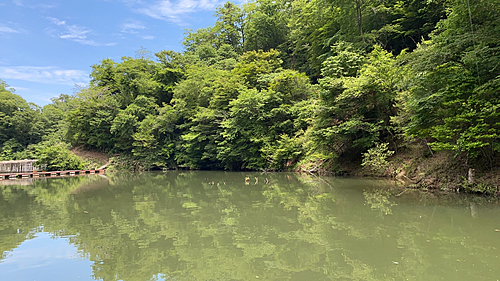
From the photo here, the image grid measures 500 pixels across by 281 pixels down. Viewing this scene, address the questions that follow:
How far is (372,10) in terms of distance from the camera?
711 inches

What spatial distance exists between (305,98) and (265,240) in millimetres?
16259

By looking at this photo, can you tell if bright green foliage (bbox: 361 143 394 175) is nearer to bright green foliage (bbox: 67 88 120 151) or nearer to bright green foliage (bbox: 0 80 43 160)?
bright green foliage (bbox: 67 88 120 151)

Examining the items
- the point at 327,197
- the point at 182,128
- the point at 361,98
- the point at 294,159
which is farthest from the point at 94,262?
the point at 182,128

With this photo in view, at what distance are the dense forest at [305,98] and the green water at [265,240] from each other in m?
3.18

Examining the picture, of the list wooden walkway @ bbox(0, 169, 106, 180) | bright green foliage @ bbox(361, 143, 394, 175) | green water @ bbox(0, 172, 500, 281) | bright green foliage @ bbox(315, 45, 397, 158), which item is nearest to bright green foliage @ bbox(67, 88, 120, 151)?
wooden walkway @ bbox(0, 169, 106, 180)

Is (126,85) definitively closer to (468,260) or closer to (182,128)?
(182,128)

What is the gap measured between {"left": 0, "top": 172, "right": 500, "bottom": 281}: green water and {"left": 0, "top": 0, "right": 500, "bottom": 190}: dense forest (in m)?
3.18

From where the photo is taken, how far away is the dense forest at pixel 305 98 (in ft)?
24.6

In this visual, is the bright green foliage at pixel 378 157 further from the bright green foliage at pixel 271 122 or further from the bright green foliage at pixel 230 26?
the bright green foliage at pixel 230 26

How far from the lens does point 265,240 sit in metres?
4.64

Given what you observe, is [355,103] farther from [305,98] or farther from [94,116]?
[94,116]

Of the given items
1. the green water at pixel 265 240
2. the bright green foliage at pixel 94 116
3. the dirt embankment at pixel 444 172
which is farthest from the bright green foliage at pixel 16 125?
the dirt embankment at pixel 444 172

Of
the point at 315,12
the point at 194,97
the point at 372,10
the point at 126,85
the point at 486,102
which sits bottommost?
the point at 486,102

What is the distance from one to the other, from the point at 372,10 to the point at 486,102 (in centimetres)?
1387
